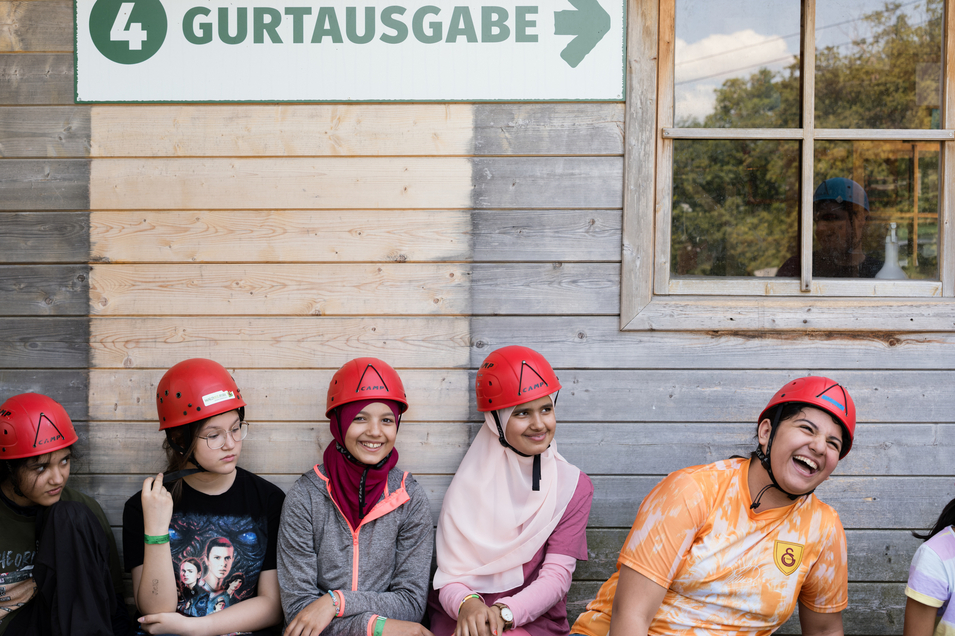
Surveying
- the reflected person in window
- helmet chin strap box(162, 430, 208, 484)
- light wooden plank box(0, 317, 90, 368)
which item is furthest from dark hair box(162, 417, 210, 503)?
the reflected person in window

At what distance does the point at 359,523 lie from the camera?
8.25 feet

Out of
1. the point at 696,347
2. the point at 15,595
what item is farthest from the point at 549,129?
the point at 15,595

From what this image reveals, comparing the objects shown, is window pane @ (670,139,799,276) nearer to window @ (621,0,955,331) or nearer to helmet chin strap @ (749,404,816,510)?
window @ (621,0,955,331)

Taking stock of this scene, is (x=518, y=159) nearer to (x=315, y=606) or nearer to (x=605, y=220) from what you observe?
(x=605, y=220)

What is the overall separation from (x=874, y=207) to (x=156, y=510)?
2997 mm

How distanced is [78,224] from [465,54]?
170 cm

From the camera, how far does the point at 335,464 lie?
2551 millimetres

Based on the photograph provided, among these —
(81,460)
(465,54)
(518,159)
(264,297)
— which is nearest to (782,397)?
(518,159)

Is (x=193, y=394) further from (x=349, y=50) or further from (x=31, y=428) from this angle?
(x=349, y=50)

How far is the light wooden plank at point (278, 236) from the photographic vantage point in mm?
2812

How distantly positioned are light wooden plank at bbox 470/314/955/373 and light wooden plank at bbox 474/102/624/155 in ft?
2.20

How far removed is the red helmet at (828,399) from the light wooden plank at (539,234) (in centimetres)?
95

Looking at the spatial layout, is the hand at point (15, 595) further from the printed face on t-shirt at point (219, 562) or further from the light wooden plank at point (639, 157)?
the light wooden plank at point (639, 157)

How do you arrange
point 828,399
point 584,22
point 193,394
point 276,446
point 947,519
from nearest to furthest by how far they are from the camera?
point 828,399 < point 947,519 < point 193,394 < point 584,22 < point 276,446
